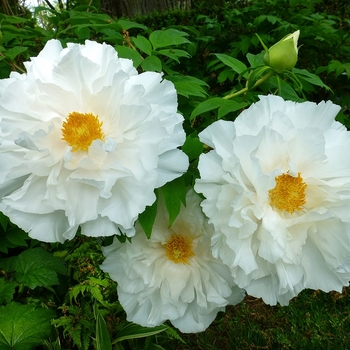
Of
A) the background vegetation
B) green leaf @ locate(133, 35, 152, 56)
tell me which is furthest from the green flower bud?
green leaf @ locate(133, 35, 152, 56)

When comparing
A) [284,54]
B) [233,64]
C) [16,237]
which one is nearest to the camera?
[284,54]

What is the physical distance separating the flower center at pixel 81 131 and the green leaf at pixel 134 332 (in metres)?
1.30

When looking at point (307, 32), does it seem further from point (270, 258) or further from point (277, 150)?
point (270, 258)

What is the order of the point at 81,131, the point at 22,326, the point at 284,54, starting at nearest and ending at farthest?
the point at 81,131, the point at 284,54, the point at 22,326

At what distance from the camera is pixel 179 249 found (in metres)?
0.95

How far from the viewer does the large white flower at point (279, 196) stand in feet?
2.45

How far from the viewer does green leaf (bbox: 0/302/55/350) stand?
1.34 m

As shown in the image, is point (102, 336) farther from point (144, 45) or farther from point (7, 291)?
point (144, 45)

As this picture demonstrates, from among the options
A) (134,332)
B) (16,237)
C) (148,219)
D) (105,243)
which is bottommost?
(134,332)

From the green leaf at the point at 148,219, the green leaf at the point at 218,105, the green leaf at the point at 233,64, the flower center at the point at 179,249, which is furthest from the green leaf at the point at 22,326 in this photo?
the green leaf at the point at 233,64

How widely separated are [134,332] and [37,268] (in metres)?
0.66

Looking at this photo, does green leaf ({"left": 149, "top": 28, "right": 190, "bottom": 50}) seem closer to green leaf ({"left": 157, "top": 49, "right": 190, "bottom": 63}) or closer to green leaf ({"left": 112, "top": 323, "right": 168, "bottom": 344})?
green leaf ({"left": 157, "top": 49, "right": 190, "bottom": 63})

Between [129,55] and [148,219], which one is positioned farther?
[129,55]

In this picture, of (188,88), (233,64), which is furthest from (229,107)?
(233,64)
